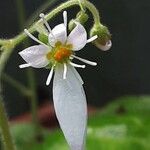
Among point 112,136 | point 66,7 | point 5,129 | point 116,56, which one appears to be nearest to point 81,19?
point 66,7

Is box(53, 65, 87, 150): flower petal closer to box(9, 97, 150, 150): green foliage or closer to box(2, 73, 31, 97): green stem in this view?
box(9, 97, 150, 150): green foliage

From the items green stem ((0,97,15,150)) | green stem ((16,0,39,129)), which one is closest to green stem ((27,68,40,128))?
green stem ((16,0,39,129))

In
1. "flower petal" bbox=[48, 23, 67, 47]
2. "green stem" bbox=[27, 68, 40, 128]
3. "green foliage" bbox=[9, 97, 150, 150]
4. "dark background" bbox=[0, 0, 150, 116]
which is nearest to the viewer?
"flower petal" bbox=[48, 23, 67, 47]

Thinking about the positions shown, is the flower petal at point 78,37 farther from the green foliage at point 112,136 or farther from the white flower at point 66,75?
the green foliage at point 112,136

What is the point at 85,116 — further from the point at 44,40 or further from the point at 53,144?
the point at 53,144

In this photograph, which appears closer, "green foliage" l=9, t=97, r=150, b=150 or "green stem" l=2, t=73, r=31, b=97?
"green foliage" l=9, t=97, r=150, b=150

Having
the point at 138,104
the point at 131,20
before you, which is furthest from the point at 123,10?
the point at 138,104

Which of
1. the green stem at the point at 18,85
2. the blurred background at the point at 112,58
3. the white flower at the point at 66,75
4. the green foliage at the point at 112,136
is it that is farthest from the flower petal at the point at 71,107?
the blurred background at the point at 112,58

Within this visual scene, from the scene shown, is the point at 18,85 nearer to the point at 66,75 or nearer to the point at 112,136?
the point at 112,136
